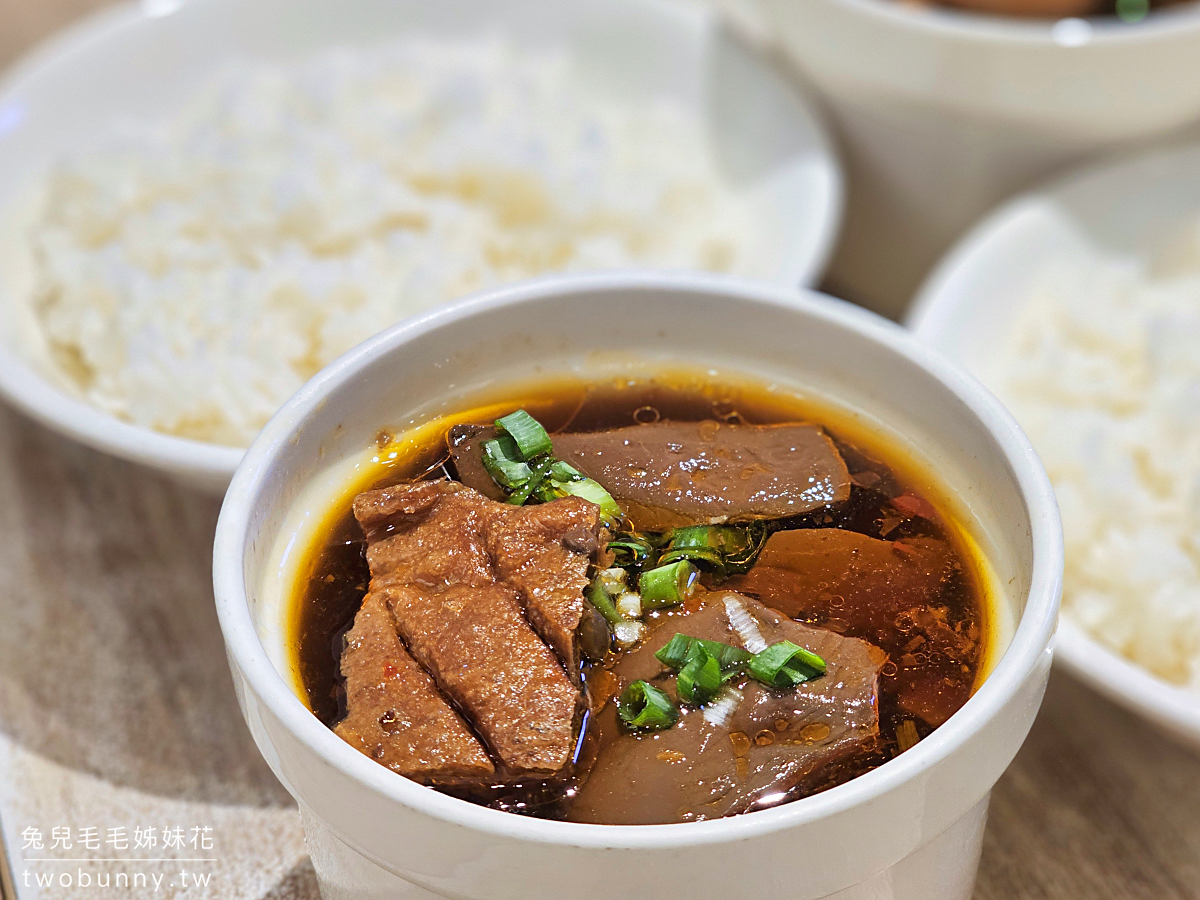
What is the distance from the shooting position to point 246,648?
0.85 meters

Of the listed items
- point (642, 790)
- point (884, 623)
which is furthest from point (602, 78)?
point (642, 790)

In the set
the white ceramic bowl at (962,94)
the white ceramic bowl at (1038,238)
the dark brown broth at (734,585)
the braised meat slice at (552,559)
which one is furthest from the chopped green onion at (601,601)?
the white ceramic bowl at (962,94)

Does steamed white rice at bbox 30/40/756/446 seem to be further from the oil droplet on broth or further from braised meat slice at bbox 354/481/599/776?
the oil droplet on broth

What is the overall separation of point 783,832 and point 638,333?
60cm

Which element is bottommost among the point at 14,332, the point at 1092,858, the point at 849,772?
the point at 1092,858

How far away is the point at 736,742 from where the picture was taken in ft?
2.90

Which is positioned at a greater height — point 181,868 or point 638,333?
point 638,333

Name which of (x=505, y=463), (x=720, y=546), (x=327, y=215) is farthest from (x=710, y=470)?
(x=327, y=215)

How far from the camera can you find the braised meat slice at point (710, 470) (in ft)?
3.54

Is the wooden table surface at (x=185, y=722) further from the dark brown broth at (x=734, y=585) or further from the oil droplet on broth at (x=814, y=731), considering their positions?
the oil droplet on broth at (x=814, y=731)

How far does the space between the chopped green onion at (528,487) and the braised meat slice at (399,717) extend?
180mm

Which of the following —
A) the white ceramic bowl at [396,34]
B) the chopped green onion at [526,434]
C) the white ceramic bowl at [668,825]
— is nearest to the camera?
the white ceramic bowl at [668,825]

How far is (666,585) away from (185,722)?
0.82 m

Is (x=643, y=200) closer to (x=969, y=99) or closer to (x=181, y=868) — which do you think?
(x=969, y=99)
